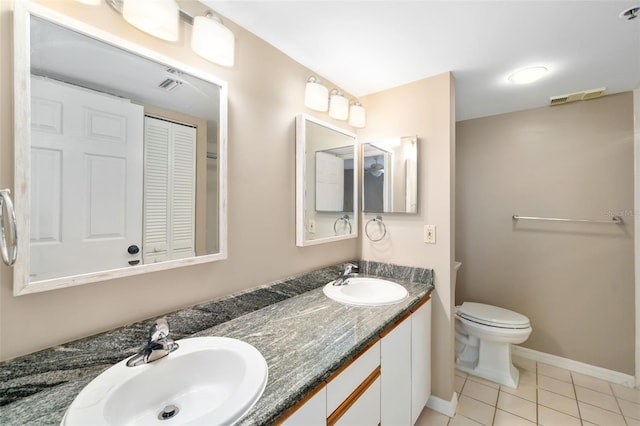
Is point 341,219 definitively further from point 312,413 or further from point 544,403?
point 544,403

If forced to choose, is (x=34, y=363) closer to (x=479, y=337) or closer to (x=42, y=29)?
(x=42, y=29)

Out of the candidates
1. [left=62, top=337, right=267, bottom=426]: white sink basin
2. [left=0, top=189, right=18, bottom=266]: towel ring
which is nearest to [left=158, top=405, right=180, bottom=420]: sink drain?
[left=62, top=337, right=267, bottom=426]: white sink basin

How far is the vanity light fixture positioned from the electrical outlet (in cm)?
94

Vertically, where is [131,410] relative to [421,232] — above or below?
below

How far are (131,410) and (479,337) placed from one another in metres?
2.27

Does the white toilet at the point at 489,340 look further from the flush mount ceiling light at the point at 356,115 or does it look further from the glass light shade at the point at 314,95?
the glass light shade at the point at 314,95

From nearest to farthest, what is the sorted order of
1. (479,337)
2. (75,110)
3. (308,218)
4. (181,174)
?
(75,110) < (181,174) < (308,218) < (479,337)

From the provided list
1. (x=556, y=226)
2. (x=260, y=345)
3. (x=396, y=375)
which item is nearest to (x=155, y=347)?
(x=260, y=345)

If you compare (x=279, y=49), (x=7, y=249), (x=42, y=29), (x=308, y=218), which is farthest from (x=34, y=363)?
(x=279, y=49)

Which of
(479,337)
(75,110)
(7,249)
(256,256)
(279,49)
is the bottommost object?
(479,337)

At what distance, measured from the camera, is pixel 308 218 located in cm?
155

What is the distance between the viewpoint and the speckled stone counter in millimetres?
664

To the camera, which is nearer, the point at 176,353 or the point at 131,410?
the point at 131,410

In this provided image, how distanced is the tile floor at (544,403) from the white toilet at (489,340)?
0.08 meters
